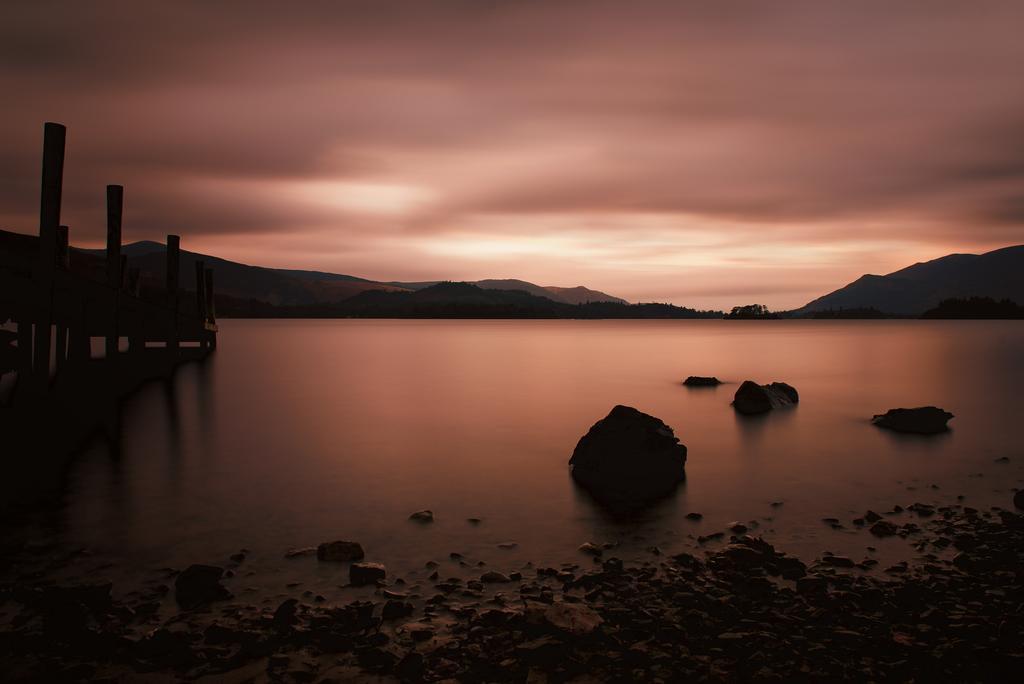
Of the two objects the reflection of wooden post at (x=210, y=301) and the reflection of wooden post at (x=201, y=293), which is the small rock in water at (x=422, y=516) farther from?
the reflection of wooden post at (x=210, y=301)

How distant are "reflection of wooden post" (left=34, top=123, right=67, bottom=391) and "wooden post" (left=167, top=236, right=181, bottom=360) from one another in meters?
24.4

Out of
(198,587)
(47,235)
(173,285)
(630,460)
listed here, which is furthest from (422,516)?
A: (173,285)

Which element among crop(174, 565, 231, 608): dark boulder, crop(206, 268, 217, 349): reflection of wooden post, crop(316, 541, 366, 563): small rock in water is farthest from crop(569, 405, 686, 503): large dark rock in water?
crop(206, 268, 217, 349): reflection of wooden post

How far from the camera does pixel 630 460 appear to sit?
45.1 feet

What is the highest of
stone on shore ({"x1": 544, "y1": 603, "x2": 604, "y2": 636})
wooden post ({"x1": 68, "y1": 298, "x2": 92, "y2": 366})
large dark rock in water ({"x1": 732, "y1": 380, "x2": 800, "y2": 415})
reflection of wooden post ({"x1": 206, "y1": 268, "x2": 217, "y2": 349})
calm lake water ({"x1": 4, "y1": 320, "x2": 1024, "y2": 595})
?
reflection of wooden post ({"x1": 206, "y1": 268, "x2": 217, "y2": 349})

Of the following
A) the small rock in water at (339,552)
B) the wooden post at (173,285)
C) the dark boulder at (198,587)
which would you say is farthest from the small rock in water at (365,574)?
the wooden post at (173,285)

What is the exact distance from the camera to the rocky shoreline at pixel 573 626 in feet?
20.2

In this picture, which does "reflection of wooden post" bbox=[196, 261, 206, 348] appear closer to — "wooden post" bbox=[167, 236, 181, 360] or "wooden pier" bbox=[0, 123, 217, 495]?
"wooden post" bbox=[167, 236, 181, 360]

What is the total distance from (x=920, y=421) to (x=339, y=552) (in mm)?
20535

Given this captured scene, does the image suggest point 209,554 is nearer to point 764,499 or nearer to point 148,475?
point 148,475

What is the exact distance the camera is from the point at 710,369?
57.9 meters

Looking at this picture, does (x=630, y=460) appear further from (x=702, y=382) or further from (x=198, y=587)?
(x=702, y=382)

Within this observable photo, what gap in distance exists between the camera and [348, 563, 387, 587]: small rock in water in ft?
27.6

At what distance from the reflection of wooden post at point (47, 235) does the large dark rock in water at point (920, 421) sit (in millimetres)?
25836
